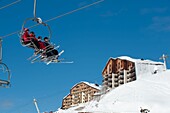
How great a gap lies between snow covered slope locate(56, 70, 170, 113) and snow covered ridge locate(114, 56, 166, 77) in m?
17.2

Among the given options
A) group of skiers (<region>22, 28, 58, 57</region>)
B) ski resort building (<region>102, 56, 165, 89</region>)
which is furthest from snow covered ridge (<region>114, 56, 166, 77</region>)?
group of skiers (<region>22, 28, 58, 57</region>)

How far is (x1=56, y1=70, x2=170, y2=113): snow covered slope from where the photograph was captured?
43781 millimetres

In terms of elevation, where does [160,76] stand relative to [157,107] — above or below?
above

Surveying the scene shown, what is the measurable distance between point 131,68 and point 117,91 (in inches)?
1042

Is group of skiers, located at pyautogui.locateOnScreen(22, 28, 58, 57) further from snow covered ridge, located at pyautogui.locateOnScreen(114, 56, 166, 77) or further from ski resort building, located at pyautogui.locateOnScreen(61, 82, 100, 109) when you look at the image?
ski resort building, located at pyautogui.locateOnScreen(61, 82, 100, 109)

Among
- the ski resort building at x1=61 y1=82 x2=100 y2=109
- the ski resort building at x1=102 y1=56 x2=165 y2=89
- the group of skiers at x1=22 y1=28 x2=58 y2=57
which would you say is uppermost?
the ski resort building at x1=102 y1=56 x2=165 y2=89

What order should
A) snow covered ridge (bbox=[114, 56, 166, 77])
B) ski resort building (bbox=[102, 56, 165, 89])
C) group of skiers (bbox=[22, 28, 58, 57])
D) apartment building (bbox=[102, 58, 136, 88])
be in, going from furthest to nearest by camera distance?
apartment building (bbox=[102, 58, 136, 88]), ski resort building (bbox=[102, 56, 165, 89]), snow covered ridge (bbox=[114, 56, 166, 77]), group of skiers (bbox=[22, 28, 58, 57])

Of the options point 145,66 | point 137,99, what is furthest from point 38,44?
point 145,66

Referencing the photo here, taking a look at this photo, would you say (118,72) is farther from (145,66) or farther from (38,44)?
(38,44)

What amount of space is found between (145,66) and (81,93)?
17.3 m

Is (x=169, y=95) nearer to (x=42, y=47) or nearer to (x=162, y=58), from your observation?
(x=162, y=58)

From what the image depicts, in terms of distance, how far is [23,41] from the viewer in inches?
557

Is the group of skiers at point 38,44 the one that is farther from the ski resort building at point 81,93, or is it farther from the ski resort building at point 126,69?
the ski resort building at point 81,93

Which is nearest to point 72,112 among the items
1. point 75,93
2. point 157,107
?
point 157,107
